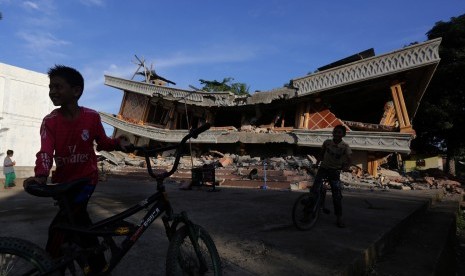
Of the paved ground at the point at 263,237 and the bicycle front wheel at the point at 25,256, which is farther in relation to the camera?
the paved ground at the point at 263,237

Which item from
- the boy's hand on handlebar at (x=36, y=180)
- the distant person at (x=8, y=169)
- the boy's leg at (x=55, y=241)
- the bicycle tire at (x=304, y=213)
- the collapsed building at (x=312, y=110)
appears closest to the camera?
the boy's hand on handlebar at (x=36, y=180)

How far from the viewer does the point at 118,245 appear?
2.35 m

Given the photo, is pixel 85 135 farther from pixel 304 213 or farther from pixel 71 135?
pixel 304 213

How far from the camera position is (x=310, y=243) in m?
4.16

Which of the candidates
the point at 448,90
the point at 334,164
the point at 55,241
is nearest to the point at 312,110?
the point at 448,90

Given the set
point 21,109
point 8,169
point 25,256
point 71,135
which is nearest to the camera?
point 25,256

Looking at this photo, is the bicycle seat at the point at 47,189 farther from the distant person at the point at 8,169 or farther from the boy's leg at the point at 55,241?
the distant person at the point at 8,169

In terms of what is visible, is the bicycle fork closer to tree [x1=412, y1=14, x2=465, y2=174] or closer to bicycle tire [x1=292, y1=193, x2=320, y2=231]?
bicycle tire [x1=292, y1=193, x2=320, y2=231]

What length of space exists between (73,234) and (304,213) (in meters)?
3.60

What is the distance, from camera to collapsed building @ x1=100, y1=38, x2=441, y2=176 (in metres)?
16.2

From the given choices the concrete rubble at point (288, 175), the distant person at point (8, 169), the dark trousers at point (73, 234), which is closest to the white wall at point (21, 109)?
the concrete rubble at point (288, 175)

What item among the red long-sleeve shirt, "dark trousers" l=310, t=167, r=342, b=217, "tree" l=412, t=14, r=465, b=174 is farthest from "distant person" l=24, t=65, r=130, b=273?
"tree" l=412, t=14, r=465, b=174

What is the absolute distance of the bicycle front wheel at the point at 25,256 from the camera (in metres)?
1.99

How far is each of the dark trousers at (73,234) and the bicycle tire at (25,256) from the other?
0.20 m
